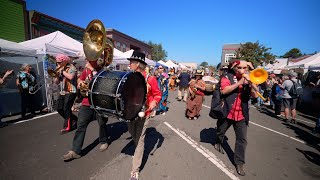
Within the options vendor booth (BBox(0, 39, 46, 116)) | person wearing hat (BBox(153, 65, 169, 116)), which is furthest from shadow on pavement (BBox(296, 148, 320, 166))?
vendor booth (BBox(0, 39, 46, 116))

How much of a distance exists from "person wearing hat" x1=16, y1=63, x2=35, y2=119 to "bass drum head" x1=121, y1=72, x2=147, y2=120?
5.31 metres

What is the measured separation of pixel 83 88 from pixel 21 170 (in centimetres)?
180

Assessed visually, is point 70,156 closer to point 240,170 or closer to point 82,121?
point 82,121

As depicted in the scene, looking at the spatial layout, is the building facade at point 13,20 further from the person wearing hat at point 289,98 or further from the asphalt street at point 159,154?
the person wearing hat at point 289,98

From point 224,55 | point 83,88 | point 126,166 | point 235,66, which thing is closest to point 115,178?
point 126,166

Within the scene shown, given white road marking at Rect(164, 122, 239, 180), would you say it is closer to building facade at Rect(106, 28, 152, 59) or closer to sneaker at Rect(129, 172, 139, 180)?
sneaker at Rect(129, 172, 139, 180)

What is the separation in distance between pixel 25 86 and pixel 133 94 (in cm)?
530

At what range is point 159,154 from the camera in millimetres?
4129

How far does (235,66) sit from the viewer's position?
3439 millimetres

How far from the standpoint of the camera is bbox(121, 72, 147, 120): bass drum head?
2870 mm

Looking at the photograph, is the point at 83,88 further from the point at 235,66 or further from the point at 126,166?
the point at 235,66

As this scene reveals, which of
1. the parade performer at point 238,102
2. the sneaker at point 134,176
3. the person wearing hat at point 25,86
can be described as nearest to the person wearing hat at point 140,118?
the sneaker at point 134,176

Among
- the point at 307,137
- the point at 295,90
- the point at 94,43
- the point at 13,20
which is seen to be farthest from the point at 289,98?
the point at 13,20

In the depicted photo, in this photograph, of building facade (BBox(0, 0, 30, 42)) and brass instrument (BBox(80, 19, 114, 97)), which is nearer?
brass instrument (BBox(80, 19, 114, 97))
